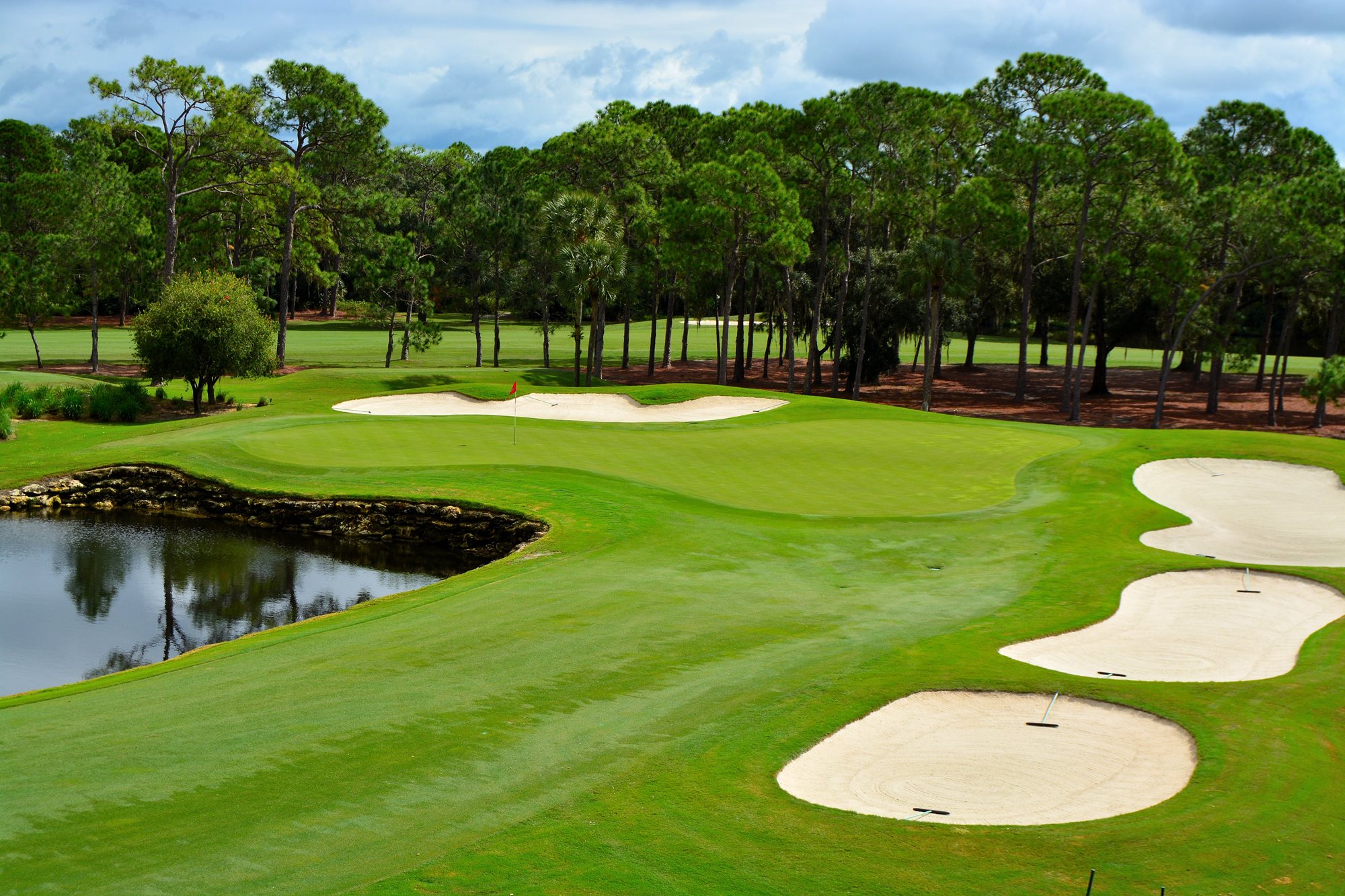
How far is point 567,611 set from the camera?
53.8ft

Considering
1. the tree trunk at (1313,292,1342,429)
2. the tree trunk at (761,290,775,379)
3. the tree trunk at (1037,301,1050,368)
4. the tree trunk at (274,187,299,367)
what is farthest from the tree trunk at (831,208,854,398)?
the tree trunk at (274,187,299,367)

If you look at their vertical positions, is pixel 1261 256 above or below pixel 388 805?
above

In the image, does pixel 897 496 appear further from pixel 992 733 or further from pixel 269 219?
pixel 269 219

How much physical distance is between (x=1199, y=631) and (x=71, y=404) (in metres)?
40.7

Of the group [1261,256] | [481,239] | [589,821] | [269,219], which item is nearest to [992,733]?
[589,821]

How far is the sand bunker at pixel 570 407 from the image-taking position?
40.8m

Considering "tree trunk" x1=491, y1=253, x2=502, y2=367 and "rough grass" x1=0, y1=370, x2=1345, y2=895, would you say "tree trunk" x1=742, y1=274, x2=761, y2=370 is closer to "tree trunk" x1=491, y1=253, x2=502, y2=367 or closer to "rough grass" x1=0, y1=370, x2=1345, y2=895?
"tree trunk" x1=491, y1=253, x2=502, y2=367

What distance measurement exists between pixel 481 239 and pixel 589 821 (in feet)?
208

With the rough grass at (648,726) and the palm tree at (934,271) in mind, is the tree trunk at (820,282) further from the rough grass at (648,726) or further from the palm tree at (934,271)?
the rough grass at (648,726)

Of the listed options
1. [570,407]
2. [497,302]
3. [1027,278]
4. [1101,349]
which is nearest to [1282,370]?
[1101,349]

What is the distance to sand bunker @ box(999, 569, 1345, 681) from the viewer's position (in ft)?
49.4

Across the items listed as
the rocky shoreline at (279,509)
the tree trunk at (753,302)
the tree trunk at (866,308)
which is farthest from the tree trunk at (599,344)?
the rocky shoreline at (279,509)

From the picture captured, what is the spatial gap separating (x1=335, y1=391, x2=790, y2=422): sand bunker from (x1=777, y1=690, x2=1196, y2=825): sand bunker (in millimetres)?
27018

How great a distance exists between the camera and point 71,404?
4141 cm
